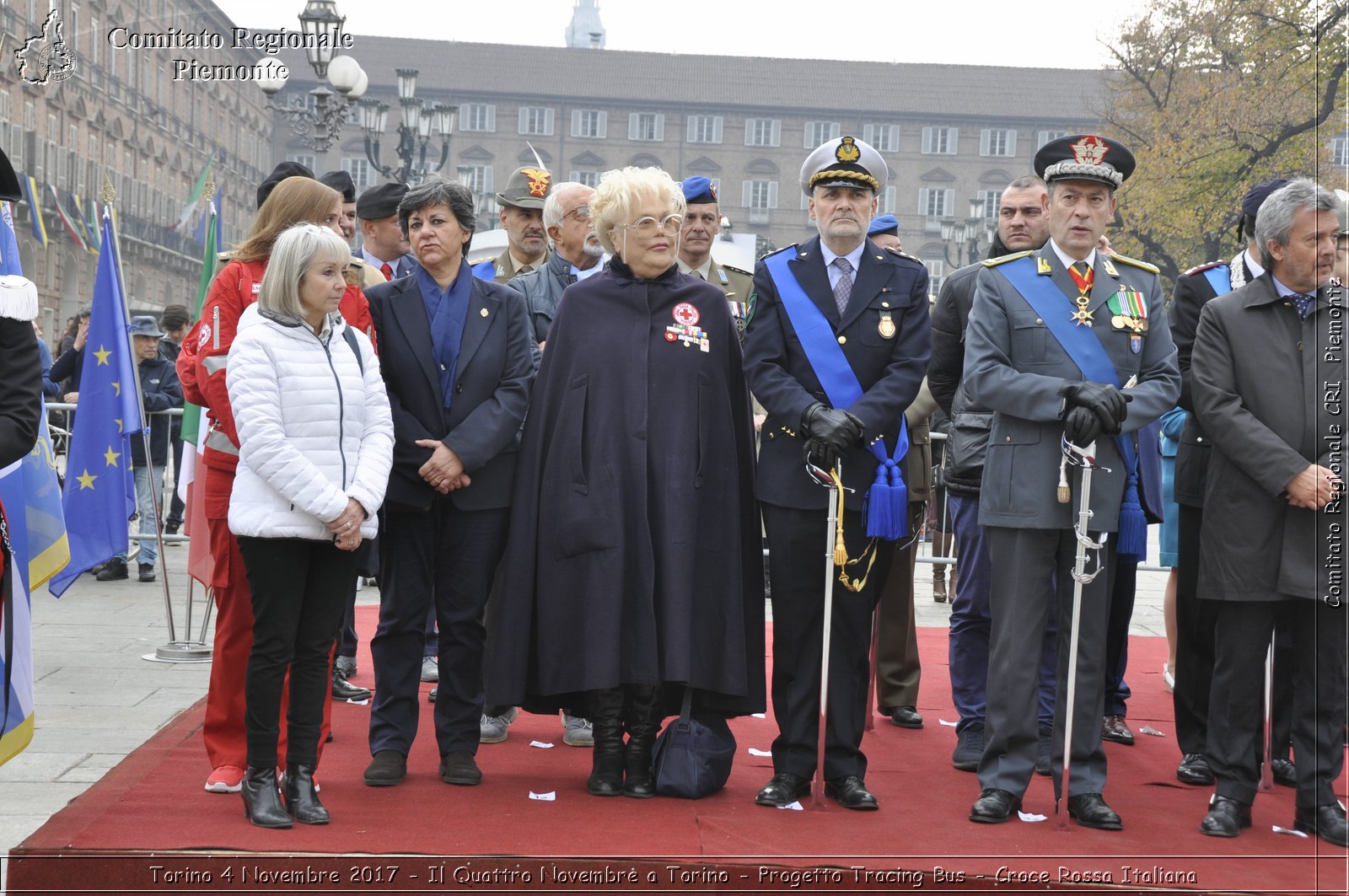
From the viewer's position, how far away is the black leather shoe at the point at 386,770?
4965mm

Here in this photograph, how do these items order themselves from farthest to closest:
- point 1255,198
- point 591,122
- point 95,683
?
point 591,122, point 95,683, point 1255,198

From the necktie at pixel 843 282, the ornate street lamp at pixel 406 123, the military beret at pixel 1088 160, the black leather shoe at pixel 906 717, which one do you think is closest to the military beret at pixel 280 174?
the necktie at pixel 843 282

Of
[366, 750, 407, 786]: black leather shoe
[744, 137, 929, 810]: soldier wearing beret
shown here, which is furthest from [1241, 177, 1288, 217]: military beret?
[366, 750, 407, 786]: black leather shoe

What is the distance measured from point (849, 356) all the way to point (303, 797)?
2.22 m

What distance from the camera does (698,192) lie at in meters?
6.38

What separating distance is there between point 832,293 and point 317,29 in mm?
10188

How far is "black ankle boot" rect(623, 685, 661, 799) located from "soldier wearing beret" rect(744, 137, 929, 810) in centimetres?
40

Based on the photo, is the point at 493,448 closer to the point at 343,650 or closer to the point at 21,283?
the point at 21,283

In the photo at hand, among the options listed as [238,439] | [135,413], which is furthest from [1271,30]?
[238,439]

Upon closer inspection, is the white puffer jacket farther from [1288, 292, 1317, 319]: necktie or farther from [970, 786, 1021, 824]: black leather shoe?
[1288, 292, 1317, 319]: necktie

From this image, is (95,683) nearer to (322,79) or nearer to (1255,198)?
(1255,198)

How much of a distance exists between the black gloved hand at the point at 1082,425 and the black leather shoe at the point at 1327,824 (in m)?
1.36

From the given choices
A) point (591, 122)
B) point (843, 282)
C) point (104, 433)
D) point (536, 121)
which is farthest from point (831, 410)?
point (536, 121)

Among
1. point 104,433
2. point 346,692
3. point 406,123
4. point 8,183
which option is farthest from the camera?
point 406,123
